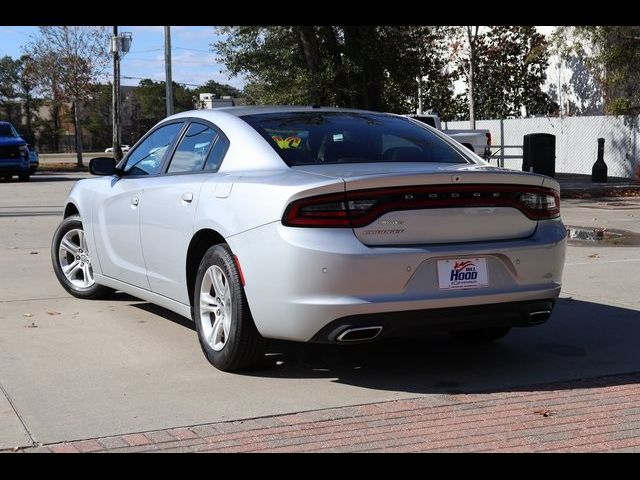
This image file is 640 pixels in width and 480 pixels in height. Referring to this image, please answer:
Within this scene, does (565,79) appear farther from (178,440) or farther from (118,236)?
(178,440)

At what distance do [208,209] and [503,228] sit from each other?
178cm

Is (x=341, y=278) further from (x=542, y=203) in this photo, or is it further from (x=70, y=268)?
(x=70, y=268)

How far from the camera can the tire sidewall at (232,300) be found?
5434 mm

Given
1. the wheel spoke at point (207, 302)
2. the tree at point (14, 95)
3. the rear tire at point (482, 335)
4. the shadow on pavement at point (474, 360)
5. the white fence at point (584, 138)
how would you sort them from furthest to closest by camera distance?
the tree at point (14, 95) → the white fence at point (584, 138) → the rear tire at point (482, 335) → the wheel spoke at point (207, 302) → the shadow on pavement at point (474, 360)

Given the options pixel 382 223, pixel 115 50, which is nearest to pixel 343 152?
pixel 382 223

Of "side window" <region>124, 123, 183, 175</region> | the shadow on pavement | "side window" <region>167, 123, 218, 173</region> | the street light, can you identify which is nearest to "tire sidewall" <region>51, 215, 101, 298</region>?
"side window" <region>124, 123, 183, 175</region>

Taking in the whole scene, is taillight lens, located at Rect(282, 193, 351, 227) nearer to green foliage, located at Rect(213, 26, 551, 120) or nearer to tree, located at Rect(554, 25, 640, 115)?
tree, located at Rect(554, 25, 640, 115)

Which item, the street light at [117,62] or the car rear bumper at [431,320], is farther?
the street light at [117,62]

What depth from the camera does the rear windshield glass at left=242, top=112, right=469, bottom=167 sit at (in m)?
5.91

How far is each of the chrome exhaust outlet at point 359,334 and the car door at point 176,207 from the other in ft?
4.45

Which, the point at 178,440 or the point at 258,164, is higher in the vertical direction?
the point at 258,164

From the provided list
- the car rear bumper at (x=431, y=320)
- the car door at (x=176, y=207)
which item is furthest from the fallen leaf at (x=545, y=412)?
the car door at (x=176, y=207)

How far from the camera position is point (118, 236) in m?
7.12

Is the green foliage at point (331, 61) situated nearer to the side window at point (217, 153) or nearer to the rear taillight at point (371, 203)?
the side window at point (217, 153)
